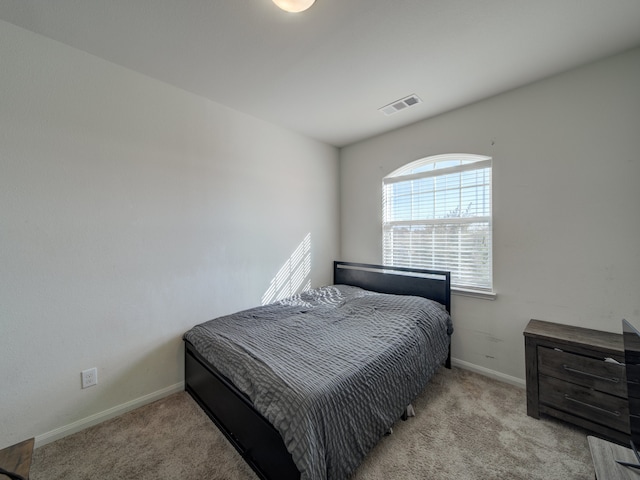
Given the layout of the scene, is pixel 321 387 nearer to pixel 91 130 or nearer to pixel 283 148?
pixel 91 130

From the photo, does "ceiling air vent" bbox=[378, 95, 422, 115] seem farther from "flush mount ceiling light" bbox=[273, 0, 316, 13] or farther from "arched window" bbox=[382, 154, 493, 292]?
"flush mount ceiling light" bbox=[273, 0, 316, 13]

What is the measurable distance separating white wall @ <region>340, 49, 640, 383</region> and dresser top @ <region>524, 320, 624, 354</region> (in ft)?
0.31

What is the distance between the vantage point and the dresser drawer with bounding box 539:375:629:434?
1.56 m

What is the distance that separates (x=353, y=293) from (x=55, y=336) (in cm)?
252

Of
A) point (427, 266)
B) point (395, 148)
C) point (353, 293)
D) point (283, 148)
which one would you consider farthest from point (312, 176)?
point (427, 266)

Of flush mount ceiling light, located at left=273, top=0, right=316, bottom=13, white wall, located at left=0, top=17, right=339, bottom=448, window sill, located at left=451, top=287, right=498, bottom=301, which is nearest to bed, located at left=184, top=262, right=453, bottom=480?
window sill, located at left=451, top=287, right=498, bottom=301

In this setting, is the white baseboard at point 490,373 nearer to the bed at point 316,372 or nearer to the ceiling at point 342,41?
the bed at point 316,372

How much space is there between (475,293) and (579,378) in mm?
907

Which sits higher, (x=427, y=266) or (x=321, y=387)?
(x=427, y=266)

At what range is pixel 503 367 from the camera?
2332 mm

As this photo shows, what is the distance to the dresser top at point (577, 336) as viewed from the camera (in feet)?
5.40

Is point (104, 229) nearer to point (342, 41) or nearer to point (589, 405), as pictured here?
point (342, 41)

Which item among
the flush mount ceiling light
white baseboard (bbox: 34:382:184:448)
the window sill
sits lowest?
white baseboard (bbox: 34:382:184:448)

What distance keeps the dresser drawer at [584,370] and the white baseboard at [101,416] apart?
114 inches
